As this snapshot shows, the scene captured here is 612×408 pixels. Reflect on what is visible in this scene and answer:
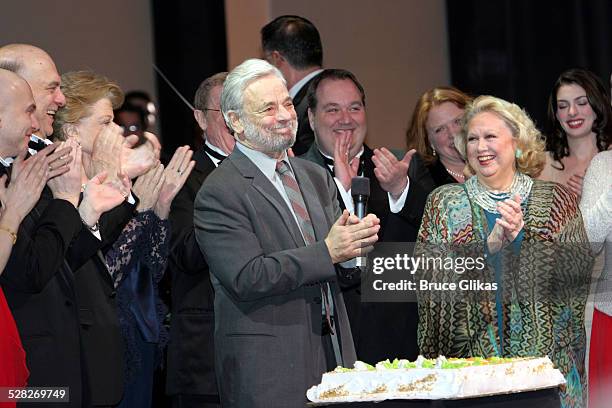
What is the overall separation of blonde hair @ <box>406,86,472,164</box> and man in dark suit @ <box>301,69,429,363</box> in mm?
442

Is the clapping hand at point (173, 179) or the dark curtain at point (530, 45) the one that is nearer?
the clapping hand at point (173, 179)

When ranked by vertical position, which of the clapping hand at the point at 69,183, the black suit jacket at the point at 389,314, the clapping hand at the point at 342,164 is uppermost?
the clapping hand at the point at 69,183

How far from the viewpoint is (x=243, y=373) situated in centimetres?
381

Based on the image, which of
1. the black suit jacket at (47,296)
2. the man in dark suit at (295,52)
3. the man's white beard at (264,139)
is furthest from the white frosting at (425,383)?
the man in dark suit at (295,52)

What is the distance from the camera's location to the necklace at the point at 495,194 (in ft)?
14.9

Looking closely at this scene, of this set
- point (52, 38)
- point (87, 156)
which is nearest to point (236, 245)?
point (87, 156)

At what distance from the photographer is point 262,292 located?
3746mm

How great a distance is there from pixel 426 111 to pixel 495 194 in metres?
1.34

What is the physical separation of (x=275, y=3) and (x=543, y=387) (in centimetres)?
459

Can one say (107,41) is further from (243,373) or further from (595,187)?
(243,373)

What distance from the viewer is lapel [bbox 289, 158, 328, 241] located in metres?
3.99

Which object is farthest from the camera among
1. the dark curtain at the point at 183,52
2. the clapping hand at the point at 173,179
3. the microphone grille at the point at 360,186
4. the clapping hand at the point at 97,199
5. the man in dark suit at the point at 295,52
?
the dark curtain at the point at 183,52

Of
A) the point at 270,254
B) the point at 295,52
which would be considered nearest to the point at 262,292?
the point at 270,254

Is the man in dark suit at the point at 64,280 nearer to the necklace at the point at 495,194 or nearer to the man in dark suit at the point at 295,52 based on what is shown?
the necklace at the point at 495,194
